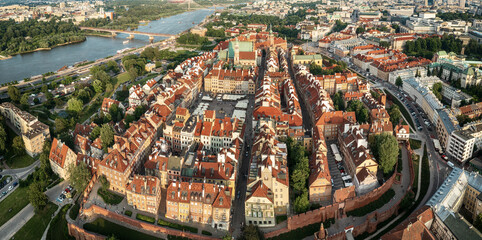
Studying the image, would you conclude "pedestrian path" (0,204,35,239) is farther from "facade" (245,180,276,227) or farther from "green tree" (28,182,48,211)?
"facade" (245,180,276,227)

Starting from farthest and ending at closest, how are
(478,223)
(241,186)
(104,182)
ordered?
(241,186)
(104,182)
(478,223)

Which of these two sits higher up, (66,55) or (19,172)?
(66,55)

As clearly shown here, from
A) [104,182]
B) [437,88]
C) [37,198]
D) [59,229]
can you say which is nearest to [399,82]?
[437,88]

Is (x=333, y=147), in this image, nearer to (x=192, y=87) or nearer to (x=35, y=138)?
(x=192, y=87)

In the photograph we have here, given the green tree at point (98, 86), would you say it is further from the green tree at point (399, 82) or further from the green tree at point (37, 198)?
the green tree at point (399, 82)

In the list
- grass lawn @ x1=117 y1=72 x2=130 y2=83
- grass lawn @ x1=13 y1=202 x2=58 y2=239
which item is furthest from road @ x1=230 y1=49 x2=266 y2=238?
grass lawn @ x1=117 y1=72 x2=130 y2=83

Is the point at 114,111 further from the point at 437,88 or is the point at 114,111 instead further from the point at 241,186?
the point at 437,88

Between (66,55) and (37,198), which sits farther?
(66,55)
